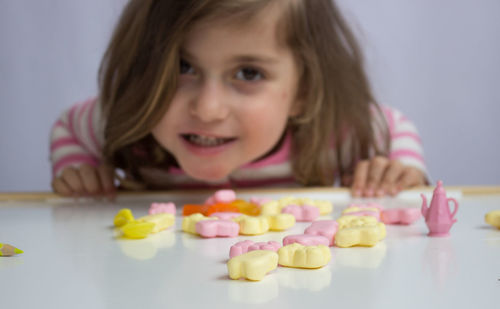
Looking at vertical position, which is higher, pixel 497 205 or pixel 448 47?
pixel 448 47

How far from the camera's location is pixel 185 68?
3.31 ft

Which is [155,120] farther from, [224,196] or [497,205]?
[497,205]

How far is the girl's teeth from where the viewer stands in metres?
1.09

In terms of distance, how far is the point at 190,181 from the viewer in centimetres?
139

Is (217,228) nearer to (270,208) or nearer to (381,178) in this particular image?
(270,208)

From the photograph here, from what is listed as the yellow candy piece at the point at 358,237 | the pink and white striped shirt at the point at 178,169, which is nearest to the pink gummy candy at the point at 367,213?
the yellow candy piece at the point at 358,237

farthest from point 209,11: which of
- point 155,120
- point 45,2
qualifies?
point 45,2

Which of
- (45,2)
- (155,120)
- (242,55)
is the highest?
(45,2)

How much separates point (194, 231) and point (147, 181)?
790mm

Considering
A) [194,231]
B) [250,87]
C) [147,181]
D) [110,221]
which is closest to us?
[194,231]

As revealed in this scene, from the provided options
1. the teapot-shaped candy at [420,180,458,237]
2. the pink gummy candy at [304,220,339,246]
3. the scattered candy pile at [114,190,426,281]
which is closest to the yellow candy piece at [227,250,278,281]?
the scattered candy pile at [114,190,426,281]

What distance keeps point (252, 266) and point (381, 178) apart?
0.78 metres

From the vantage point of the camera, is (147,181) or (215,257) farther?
(147,181)

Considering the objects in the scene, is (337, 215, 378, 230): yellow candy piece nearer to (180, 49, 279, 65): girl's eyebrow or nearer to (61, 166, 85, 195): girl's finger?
(180, 49, 279, 65): girl's eyebrow
